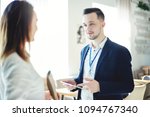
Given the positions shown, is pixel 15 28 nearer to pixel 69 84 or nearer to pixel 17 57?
pixel 17 57

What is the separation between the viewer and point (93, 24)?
1.30m

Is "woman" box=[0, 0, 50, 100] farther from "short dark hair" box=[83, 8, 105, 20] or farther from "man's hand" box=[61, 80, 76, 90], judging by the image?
"short dark hair" box=[83, 8, 105, 20]

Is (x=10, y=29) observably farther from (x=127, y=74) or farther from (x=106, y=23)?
(x=127, y=74)

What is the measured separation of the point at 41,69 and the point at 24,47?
0.47 ft

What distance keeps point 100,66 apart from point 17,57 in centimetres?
43

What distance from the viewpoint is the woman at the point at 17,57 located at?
116cm

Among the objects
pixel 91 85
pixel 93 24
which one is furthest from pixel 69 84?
pixel 93 24

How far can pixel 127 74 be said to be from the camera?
51.9 inches

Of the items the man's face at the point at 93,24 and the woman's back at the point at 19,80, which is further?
the man's face at the point at 93,24

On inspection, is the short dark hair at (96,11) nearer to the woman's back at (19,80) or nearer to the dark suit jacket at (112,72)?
the dark suit jacket at (112,72)

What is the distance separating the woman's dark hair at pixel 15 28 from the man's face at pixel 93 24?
0.31 meters

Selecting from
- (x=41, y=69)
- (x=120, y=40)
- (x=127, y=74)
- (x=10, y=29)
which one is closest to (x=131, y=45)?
(x=120, y=40)

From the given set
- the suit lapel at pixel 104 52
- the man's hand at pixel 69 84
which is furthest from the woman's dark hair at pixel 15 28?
the suit lapel at pixel 104 52

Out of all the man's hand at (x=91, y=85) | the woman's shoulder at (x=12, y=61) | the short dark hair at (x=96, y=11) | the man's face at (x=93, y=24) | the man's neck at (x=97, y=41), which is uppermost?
the short dark hair at (x=96, y=11)
